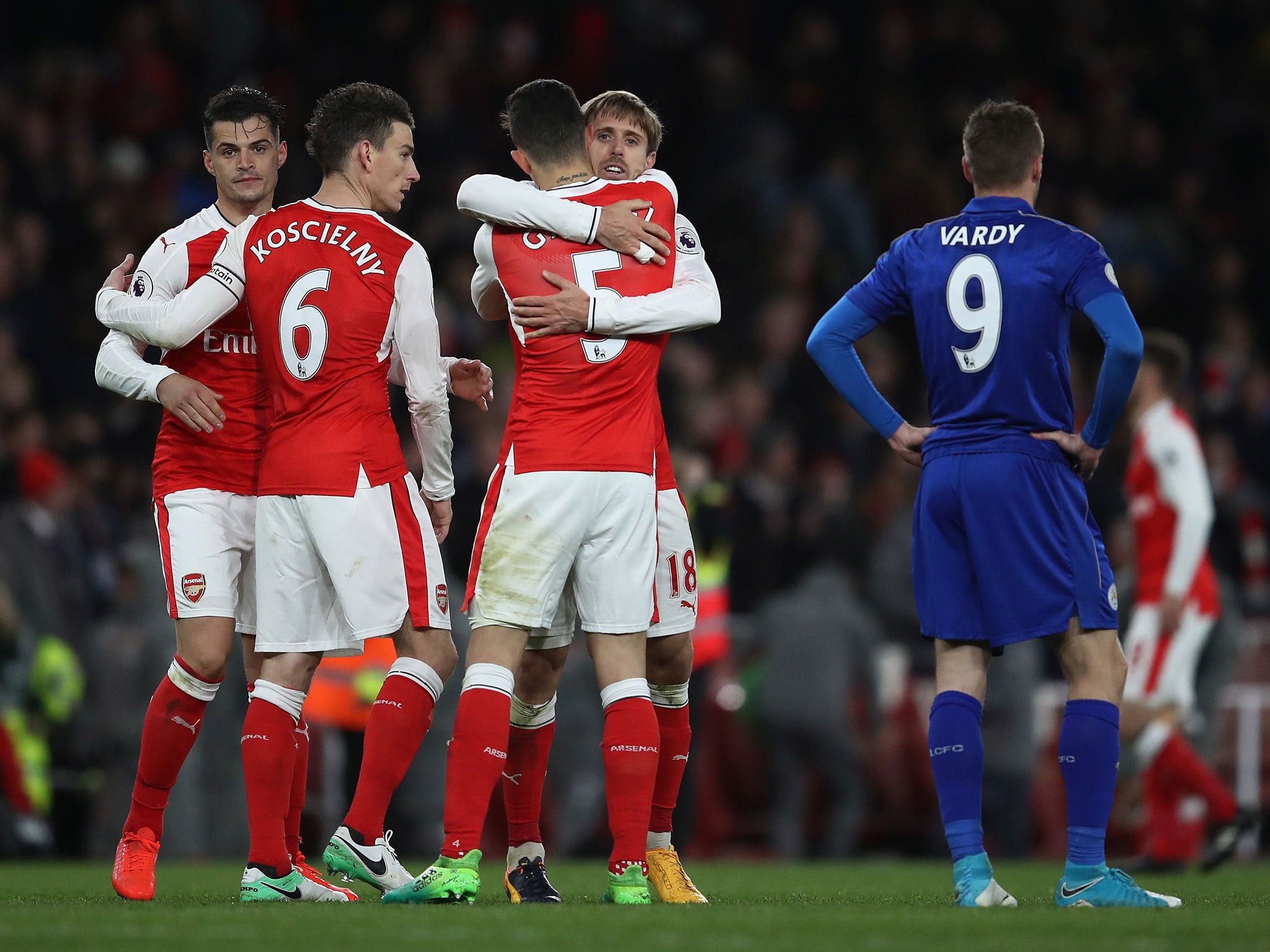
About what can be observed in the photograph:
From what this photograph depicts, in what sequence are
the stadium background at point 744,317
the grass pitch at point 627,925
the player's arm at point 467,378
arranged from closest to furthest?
the grass pitch at point 627,925 → the player's arm at point 467,378 → the stadium background at point 744,317

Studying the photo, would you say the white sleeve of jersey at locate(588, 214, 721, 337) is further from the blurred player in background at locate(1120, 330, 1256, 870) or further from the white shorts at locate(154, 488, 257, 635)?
the blurred player in background at locate(1120, 330, 1256, 870)

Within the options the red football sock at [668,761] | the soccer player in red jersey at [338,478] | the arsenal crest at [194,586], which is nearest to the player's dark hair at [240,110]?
the soccer player in red jersey at [338,478]

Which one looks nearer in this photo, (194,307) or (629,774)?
(629,774)

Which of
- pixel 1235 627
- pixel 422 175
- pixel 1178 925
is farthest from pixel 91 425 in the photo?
pixel 1178 925

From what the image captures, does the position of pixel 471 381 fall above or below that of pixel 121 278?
below

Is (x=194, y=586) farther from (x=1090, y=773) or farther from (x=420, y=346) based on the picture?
(x=1090, y=773)

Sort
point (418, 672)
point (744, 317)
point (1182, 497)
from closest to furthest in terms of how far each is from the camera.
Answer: point (418, 672) < point (1182, 497) < point (744, 317)

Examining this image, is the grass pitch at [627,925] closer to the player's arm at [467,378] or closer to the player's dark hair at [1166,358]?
the player's arm at [467,378]

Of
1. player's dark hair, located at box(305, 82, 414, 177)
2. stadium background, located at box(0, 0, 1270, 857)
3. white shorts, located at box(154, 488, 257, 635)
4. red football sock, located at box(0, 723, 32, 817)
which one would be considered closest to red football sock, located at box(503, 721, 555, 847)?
white shorts, located at box(154, 488, 257, 635)

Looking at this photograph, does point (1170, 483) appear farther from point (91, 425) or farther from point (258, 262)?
point (91, 425)

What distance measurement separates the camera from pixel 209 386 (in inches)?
244

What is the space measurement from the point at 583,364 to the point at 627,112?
1088 millimetres

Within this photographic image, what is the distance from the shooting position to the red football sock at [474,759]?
5301mm

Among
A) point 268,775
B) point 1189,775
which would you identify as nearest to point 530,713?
point 268,775
